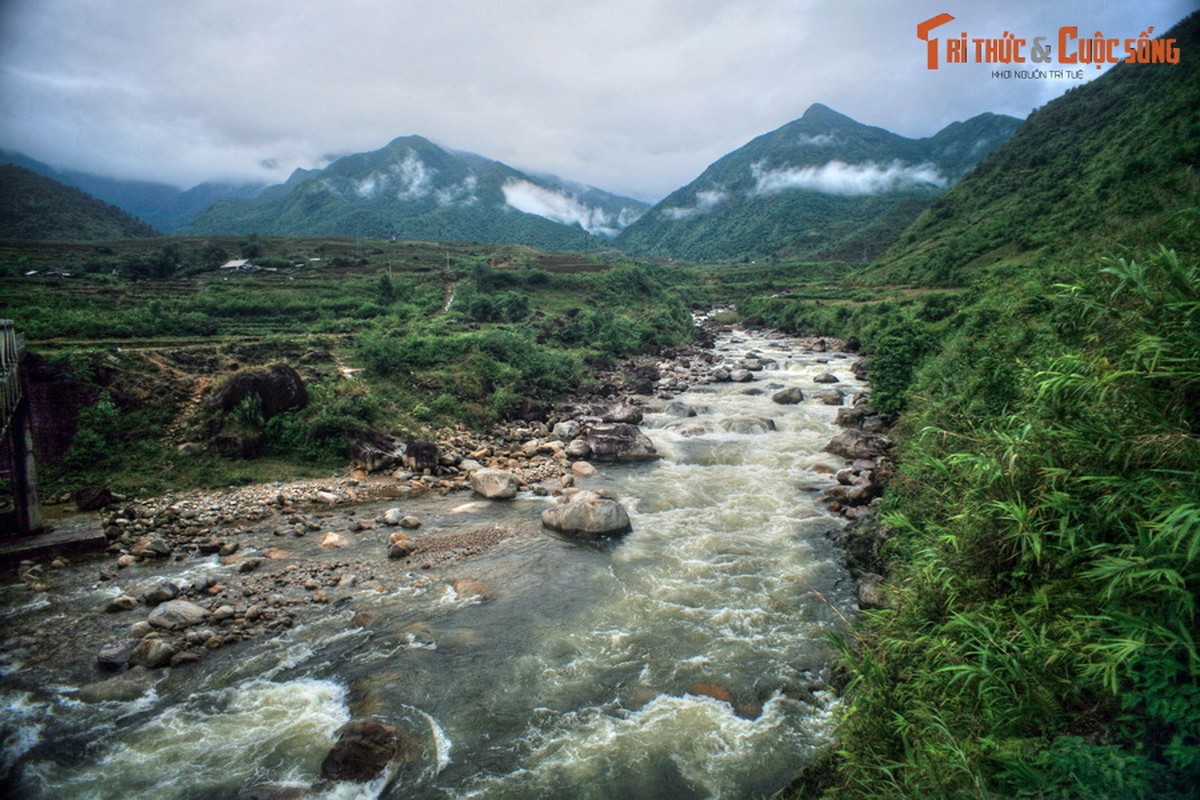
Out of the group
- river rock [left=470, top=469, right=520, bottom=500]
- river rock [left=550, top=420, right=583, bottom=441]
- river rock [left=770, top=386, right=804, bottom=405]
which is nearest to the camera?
river rock [left=470, top=469, right=520, bottom=500]

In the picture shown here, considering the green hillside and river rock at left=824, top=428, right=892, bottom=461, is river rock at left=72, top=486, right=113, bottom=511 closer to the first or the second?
the green hillside

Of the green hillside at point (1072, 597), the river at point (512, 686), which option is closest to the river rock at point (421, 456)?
the river at point (512, 686)

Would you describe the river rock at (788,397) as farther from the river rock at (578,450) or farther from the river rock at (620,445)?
the river rock at (578,450)

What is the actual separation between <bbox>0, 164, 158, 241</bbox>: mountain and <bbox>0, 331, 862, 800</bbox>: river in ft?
372

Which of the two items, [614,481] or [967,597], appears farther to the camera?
[614,481]

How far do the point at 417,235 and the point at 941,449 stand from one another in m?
198

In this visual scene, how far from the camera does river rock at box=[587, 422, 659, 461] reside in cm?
2423

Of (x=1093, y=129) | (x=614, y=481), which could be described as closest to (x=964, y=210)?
(x=1093, y=129)

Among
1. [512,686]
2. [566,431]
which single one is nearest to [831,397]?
[566,431]

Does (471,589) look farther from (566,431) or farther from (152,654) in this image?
(566,431)

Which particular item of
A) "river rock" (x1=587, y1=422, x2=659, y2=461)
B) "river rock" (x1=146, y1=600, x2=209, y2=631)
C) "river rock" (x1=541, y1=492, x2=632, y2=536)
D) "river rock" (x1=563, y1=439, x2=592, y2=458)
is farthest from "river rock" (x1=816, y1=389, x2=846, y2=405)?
"river rock" (x1=146, y1=600, x2=209, y2=631)

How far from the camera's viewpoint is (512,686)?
10.5 m

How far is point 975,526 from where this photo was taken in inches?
251

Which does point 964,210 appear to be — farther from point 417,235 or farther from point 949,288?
point 417,235
